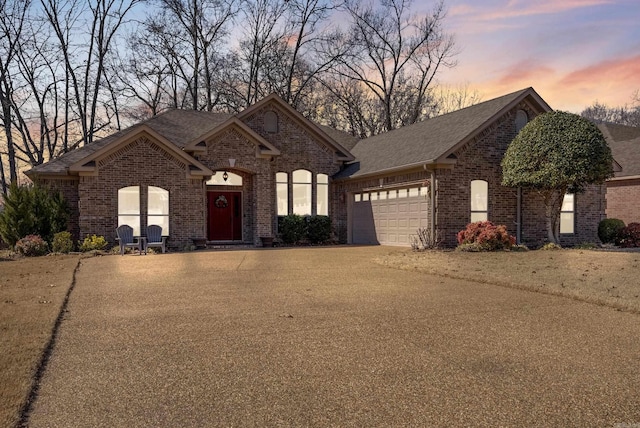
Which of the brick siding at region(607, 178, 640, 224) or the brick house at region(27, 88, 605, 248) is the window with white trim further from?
the brick siding at region(607, 178, 640, 224)

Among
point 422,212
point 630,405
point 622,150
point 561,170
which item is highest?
point 622,150

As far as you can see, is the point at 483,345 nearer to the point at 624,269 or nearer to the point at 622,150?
the point at 624,269

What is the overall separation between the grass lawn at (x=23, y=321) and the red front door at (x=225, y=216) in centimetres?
841

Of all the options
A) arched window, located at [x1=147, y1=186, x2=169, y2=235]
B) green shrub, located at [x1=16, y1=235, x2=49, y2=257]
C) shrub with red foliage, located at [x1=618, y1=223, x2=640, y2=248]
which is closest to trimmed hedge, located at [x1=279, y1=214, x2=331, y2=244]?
arched window, located at [x1=147, y1=186, x2=169, y2=235]

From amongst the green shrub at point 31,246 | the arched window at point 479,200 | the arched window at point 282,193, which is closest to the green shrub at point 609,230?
the arched window at point 479,200

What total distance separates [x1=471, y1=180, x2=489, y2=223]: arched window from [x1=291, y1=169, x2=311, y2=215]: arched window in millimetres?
7025

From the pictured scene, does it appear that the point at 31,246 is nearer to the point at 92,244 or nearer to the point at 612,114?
the point at 92,244

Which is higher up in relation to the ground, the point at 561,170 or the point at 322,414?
the point at 561,170

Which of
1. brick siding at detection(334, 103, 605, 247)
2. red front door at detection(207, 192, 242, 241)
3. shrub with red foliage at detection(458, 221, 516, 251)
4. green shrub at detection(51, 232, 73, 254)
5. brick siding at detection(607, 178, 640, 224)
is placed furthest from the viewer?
brick siding at detection(607, 178, 640, 224)

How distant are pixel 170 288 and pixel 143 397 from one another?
5.66 metres

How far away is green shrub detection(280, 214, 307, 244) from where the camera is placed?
21516 mm

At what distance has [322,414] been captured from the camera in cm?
384

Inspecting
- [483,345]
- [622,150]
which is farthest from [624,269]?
[622,150]

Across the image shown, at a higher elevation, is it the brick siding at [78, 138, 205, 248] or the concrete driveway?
the brick siding at [78, 138, 205, 248]
